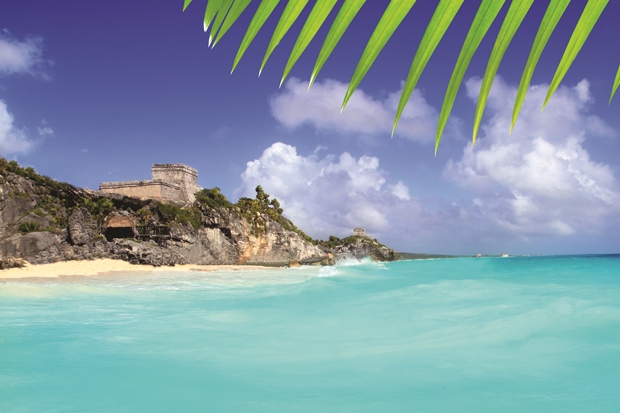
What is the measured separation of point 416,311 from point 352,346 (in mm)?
2913

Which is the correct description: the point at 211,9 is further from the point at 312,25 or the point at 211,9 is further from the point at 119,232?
the point at 119,232

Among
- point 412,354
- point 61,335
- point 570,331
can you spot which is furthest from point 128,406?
point 570,331

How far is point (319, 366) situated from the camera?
492 centimetres

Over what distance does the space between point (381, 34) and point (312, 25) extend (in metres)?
0.05

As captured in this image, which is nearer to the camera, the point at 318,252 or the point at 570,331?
the point at 570,331

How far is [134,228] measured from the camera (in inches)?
790

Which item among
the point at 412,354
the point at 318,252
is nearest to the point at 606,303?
the point at 412,354

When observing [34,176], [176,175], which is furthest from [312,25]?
[176,175]

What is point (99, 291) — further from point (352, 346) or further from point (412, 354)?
point (412, 354)

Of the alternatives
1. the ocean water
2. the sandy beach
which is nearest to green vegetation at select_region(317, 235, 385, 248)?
the sandy beach

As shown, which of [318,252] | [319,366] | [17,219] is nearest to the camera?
[319,366]

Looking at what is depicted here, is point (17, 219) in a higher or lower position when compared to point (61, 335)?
higher

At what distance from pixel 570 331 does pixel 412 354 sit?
2907 mm

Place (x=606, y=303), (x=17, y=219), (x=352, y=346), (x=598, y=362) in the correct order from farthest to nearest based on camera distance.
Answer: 1. (x=17, y=219)
2. (x=606, y=303)
3. (x=352, y=346)
4. (x=598, y=362)
